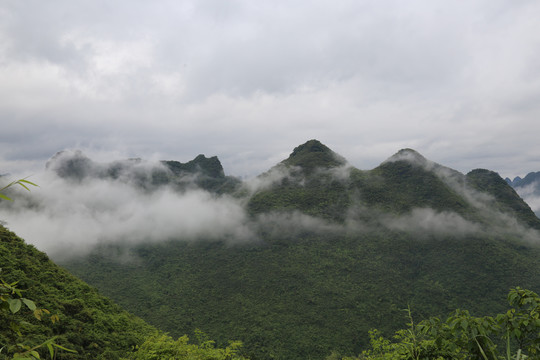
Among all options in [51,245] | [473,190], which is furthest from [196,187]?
[473,190]

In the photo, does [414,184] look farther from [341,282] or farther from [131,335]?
[131,335]

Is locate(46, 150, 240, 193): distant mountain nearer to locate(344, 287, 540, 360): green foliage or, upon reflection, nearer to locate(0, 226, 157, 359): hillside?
locate(0, 226, 157, 359): hillside

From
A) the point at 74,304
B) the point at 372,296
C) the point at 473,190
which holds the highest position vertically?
the point at 473,190

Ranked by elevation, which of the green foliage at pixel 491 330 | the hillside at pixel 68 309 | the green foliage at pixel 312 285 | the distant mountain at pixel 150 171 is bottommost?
the green foliage at pixel 312 285

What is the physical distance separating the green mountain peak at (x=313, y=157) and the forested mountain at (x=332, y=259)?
28.5 inches

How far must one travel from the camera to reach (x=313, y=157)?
125750 mm

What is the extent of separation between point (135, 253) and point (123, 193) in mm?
73535

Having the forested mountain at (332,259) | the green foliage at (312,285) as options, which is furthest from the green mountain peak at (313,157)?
the green foliage at (312,285)

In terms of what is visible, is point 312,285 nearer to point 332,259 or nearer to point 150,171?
point 332,259

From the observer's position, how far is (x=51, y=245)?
113750 mm

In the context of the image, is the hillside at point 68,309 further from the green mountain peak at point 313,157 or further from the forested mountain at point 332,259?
the green mountain peak at point 313,157

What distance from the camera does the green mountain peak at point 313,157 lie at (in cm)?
12219

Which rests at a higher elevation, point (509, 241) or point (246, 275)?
point (509, 241)

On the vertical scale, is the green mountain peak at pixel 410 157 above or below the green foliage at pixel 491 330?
above
